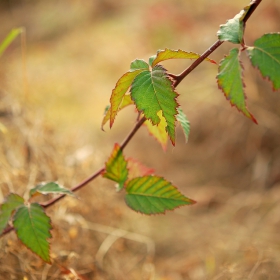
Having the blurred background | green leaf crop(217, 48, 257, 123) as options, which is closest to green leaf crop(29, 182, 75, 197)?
the blurred background

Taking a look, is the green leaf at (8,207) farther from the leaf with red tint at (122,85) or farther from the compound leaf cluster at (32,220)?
the leaf with red tint at (122,85)

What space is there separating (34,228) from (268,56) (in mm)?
464

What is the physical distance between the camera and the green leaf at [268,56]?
0.49m

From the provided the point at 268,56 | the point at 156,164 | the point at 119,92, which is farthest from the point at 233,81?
the point at 156,164

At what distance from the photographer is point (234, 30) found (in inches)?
20.2

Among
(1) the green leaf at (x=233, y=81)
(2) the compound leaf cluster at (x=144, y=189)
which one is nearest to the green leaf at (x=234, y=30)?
(1) the green leaf at (x=233, y=81)

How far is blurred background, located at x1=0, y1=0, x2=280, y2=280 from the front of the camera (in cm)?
103

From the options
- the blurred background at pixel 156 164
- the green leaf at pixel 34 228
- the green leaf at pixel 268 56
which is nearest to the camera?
the green leaf at pixel 268 56

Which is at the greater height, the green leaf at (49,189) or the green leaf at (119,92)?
the green leaf at (119,92)

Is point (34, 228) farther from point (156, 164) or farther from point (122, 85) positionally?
point (156, 164)

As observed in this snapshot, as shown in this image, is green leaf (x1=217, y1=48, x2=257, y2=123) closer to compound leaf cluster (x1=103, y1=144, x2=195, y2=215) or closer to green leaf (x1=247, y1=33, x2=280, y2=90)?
green leaf (x1=247, y1=33, x2=280, y2=90)

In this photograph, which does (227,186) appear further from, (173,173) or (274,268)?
(274,268)

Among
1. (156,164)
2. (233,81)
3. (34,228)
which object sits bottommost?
(34,228)

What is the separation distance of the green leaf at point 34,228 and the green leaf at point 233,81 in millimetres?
370
